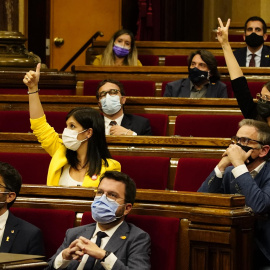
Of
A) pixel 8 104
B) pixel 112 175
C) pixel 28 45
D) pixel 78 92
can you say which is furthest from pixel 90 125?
pixel 28 45

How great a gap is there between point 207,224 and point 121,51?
1900mm

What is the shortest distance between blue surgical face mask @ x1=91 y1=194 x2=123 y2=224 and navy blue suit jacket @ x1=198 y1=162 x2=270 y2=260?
0.29 metres

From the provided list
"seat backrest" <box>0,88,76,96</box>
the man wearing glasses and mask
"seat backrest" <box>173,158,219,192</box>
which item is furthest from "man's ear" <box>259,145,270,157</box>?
"seat backrest" <box>0,88,76,96</box>

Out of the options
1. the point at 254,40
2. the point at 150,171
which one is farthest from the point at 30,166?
the point at 254,40

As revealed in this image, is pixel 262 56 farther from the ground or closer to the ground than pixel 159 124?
farther from the ground

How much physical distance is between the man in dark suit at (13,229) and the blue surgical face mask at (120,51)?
1.66m

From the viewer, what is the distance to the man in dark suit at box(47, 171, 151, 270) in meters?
1.51

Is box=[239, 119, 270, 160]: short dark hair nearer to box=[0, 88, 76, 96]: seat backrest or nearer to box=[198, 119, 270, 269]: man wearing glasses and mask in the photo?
box=[198, 119, 270, 269]: man wearing glasses and mask

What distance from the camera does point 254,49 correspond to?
3.46 metres

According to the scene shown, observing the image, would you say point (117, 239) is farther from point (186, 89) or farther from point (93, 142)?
point (186, 89)

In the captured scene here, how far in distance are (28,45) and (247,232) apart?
344 cm

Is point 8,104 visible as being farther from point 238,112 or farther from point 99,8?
point 99,8

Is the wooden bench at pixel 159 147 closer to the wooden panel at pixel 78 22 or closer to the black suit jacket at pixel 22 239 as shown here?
the black suit jacket at pixel 22 239

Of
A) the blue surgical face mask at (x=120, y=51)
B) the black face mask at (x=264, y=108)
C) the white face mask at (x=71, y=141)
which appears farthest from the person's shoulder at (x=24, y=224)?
the blue surgical face mask at (x=120, y=51)
